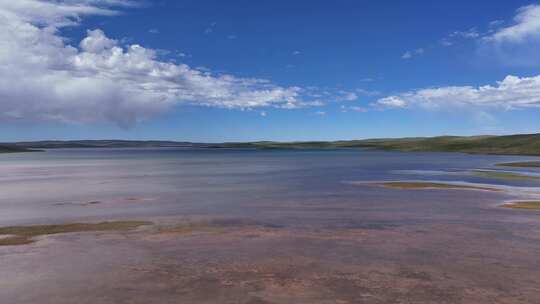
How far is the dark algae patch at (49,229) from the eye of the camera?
2020 cm

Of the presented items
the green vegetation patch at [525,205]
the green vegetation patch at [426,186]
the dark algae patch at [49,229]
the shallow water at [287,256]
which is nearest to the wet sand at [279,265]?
the shallow water at [287,256]

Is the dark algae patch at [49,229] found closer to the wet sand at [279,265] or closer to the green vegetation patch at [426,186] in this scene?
the wet sand at [279,265]

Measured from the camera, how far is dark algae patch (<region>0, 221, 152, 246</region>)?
20.2 metres

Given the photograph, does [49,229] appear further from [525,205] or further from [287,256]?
[525,205]

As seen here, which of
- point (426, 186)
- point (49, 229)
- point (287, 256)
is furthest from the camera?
point (426, 186)

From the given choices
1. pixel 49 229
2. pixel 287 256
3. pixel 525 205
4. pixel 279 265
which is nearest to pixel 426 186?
pixel 525 205

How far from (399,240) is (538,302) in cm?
774

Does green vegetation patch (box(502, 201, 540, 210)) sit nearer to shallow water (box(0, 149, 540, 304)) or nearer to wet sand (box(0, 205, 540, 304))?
shallow water (box(0, 149, 540, 304))

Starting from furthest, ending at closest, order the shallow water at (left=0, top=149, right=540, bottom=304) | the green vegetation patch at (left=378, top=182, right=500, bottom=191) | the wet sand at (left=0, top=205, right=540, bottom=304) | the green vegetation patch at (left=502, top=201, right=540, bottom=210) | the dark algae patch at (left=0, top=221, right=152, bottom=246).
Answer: the green vegetation patch at (left=378, top=182, right=500, bottom=191)
the green vegetation patch at (left=502, top=201, right=540, bottom=210)
the dark algae patch at (left=0, top=221, right=152, bottom=246)
the shallow water at (left=0, top=149, right=540, bottom=304)
the wet sand at (left=0, top=205, right=540, bottom=304)

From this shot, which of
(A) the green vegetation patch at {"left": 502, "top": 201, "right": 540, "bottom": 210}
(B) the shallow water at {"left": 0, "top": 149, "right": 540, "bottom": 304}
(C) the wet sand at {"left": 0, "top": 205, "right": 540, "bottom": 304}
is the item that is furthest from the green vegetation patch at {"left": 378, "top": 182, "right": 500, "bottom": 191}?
(C) the wet sand at {"left": 0, "top": 205, "right": 540, "bottom": 304}

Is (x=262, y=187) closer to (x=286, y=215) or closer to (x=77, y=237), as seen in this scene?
(x=286, y=215)

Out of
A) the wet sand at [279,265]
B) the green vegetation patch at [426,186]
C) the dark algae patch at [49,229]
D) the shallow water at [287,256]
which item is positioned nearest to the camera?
the wet sand at [279,265]

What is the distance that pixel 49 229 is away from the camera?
22.5 meters

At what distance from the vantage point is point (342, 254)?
56.9ft
